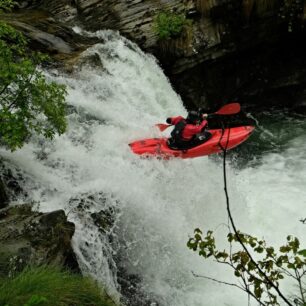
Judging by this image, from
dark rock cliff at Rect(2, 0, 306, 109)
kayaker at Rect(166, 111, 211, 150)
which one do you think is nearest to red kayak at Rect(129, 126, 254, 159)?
kayaker at Rect(166, 111, 211, 150)

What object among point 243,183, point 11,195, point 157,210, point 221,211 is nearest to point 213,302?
point 157,210

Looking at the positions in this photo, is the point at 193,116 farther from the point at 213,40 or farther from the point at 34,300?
the point at 34,300

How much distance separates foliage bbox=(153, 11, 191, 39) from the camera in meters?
9.95

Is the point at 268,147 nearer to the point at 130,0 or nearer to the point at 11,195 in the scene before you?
the point at 130,0

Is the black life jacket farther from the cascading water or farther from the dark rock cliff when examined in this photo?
the dark rock cliff

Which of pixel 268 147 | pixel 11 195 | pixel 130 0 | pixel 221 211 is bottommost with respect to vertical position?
pixel 268 147

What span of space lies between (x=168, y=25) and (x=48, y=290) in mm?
8117

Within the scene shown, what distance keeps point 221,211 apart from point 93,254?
8.89 ft

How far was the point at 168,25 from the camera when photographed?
392 inches

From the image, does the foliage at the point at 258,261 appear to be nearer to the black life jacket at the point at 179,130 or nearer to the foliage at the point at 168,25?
the black life jacket at the point at 179,130

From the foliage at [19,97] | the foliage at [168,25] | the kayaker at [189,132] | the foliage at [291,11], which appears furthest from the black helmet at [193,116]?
the foliage at [291,11]

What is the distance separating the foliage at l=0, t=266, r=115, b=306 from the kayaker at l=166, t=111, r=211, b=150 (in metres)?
4.33

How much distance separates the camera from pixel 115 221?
17.6 ft

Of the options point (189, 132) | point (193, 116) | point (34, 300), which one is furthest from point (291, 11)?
point (34, 300)
